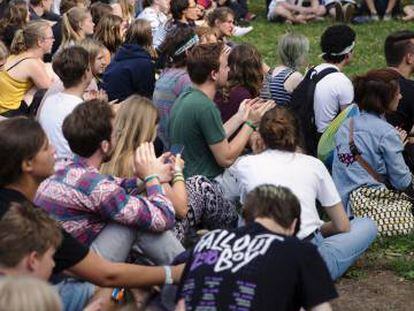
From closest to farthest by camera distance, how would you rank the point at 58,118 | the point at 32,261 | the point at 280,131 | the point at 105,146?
1. the point at 32,261
2. the point at 105,146
3. the point at 280,131
4. the point at 58,118

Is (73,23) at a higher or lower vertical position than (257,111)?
lower

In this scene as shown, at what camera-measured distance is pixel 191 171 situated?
23.0 feet

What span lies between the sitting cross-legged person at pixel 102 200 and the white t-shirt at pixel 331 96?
3.20m

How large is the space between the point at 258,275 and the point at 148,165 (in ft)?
4.84

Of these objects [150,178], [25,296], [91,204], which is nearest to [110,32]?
[150,178]

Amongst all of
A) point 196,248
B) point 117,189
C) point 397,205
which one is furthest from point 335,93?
point 196,248

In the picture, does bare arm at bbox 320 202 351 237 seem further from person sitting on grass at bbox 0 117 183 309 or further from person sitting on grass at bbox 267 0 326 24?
person sitting on grass at bbox 267 0 326 24

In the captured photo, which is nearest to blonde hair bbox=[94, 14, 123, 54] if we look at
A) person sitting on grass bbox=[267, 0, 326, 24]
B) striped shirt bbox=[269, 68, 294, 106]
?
striped shirt bbox=[269, 68, 294, 106]

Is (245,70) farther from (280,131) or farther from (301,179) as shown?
(301,179)

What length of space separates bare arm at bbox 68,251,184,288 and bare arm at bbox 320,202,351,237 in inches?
61.2

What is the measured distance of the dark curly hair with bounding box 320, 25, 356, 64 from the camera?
330 inches

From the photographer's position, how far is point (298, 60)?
868cm

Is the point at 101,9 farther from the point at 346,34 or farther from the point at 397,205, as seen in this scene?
the point at 397,205

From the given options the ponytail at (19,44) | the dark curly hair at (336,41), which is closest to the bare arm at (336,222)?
Result: the dark curly hair at (336,41)
